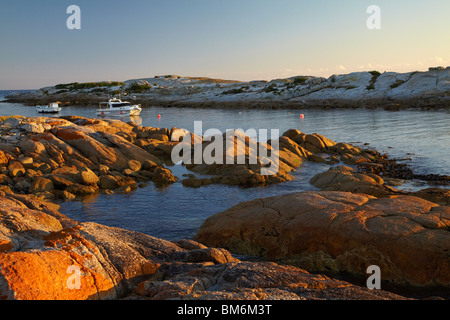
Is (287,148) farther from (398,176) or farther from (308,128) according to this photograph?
(308,128)

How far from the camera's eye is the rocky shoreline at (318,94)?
77438 mm

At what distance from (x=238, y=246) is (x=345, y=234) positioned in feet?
11.5

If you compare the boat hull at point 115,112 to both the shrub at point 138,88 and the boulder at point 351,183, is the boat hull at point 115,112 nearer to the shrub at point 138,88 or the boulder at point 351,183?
the boulder at point 351,183

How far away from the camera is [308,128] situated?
1982 inches

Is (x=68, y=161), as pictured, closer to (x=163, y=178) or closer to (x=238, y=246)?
(x=163, y=178)

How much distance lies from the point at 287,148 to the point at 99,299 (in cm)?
2474

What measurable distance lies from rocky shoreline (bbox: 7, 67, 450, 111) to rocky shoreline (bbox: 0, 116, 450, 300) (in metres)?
63.5

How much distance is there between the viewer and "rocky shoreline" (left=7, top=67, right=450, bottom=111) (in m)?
77.4

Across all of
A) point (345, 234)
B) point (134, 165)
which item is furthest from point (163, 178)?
point (345, 234)

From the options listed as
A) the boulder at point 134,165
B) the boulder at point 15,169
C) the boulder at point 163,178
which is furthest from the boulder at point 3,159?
the boulder at point 163,178

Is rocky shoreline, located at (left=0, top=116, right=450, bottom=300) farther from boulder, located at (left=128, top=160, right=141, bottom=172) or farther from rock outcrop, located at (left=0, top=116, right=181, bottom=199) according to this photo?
boulder, located at (left=128, top=160, right=141, bottom=172)

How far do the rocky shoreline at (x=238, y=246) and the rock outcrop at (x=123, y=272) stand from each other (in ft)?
0.07

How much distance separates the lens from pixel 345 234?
34.0 ft

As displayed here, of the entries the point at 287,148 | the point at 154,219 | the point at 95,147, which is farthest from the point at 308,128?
the point at 154,219
